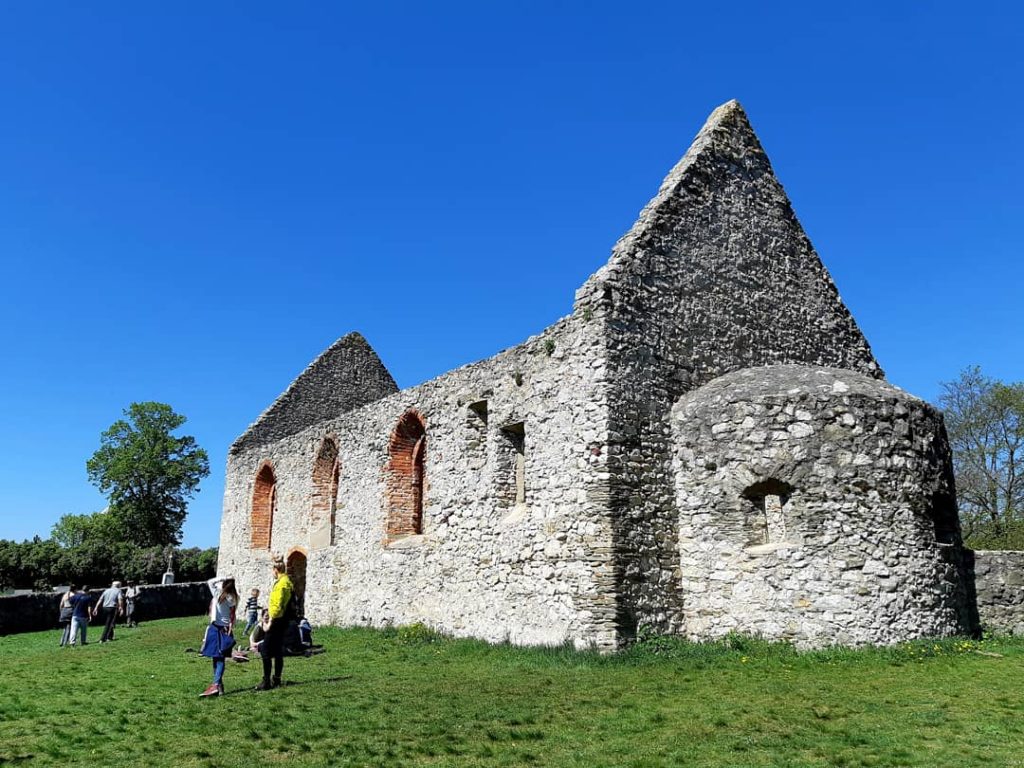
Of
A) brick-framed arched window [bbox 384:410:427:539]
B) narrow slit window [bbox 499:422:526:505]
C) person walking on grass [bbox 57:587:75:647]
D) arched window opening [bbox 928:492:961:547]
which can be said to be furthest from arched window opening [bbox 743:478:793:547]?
person walking on grass [bbox 57:587:75:647]

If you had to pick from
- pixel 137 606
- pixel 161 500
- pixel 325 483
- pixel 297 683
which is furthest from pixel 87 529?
pixel 297 683

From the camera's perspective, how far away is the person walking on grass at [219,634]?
966cm

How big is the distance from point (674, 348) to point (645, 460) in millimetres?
2156

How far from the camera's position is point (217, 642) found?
9805 millimetres

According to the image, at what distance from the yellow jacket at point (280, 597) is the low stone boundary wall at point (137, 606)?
19.2 m

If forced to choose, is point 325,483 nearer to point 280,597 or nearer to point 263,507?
point 263,507

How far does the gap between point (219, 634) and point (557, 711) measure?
4558mm

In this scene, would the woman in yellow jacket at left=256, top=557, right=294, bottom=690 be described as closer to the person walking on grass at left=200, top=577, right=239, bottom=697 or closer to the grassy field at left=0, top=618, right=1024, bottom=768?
the grassy field at left=0, top=618, right=1024, bottom=768

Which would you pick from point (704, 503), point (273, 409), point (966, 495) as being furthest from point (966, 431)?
point (273, 409)

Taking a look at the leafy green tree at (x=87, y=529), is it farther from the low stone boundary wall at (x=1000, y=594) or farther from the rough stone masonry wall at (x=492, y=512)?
the low stone boundary wall at (x=1000, y=594)

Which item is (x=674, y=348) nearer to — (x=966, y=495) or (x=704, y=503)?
(x=704, y=503)

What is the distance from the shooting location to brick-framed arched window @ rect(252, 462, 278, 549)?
24.3 m

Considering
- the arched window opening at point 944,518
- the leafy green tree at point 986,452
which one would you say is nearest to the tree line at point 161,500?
the leafy green tree at point 986,452

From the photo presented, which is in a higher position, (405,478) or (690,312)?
(690,312)
